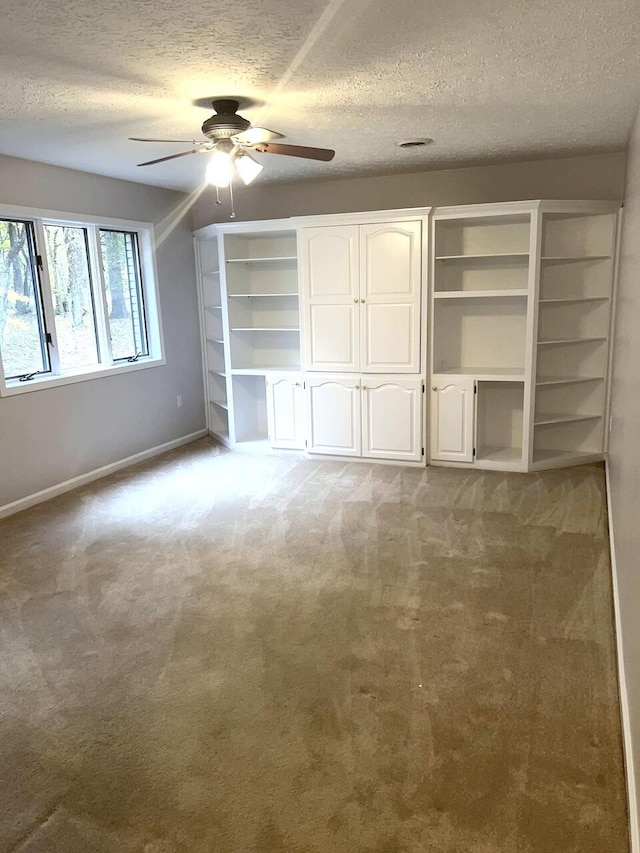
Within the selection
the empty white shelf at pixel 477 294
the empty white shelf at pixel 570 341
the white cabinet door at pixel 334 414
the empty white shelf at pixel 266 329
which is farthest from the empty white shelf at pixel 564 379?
the empty white shelf at pixel 266 329

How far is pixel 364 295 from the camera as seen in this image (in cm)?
510

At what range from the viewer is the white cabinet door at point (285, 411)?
5.59 metres

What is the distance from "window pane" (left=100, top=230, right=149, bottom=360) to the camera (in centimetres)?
533

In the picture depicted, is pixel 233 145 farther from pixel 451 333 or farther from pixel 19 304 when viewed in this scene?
pixel 451 333

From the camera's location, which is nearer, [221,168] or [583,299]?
[221,168]

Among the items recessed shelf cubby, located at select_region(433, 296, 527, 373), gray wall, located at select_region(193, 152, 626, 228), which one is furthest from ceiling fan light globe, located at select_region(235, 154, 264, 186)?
recessed shelf cubby, located at select_region(433, 296, 527, 373)

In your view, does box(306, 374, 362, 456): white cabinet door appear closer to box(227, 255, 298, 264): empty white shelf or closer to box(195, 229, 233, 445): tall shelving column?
box(195, 229, 233, 445): tall shelving column

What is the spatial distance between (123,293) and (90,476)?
5.34 ft

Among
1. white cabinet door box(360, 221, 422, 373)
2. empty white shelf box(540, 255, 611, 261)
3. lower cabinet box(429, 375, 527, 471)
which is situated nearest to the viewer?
empty white shelf box(540, 255, 611, 261)

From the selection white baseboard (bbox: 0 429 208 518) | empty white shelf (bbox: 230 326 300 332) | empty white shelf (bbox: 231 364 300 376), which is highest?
empty white shelf (bbox: 230 326 300 332)

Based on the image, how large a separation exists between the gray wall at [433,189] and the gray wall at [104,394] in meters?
0.72

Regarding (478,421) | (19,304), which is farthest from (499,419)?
(19,304)

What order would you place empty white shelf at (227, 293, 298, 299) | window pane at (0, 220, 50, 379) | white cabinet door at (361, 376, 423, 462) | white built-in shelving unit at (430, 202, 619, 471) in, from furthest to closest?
empty white shelf at (227, 293, 298, 299)
white cabinet door at (361, 376, 423, 462)
white built-in shelving unit at (430, 202, 619, 471)
window pane at (0, 220, 50, 379)

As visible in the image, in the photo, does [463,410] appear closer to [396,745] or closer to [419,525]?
[419,525]
